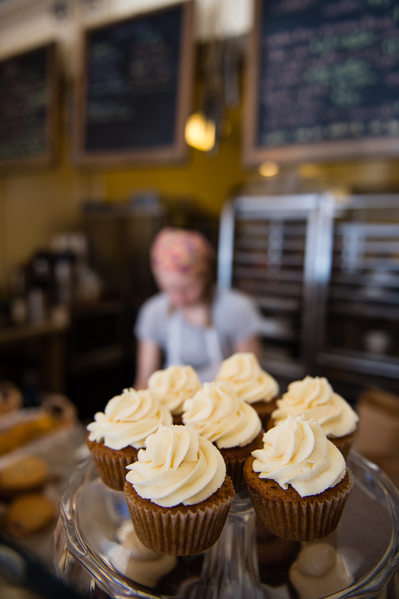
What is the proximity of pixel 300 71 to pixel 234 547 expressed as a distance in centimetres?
211

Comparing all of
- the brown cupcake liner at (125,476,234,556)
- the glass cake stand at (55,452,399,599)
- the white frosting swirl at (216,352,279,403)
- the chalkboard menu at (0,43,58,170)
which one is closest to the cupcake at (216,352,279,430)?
the white frosting swirl at (216,352,279,403)

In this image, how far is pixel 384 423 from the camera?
1.47m

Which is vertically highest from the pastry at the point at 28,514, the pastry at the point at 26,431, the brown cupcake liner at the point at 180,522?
the brown cupcake liner at the point at 180,522

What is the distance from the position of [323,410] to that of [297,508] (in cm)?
29

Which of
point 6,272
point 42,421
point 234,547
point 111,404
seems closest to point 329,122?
point 111,404

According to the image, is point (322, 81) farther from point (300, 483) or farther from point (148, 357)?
point (300, 483)

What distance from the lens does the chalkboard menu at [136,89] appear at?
7.80 ft

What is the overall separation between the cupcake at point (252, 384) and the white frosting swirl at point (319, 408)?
56 millimetres

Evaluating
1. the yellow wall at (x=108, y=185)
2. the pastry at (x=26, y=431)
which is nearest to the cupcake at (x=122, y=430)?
the pastry at (x=26, y=431)

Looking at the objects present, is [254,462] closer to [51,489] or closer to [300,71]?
[51,489]

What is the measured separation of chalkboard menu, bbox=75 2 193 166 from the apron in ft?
3.12

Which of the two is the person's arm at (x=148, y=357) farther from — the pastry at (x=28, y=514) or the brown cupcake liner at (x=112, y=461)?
the brown cupcake liner at (x=112, y=461)

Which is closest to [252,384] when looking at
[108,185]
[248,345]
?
[248,345]

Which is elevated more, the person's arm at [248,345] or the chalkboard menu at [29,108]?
the chalkboard menu at [29,108]
